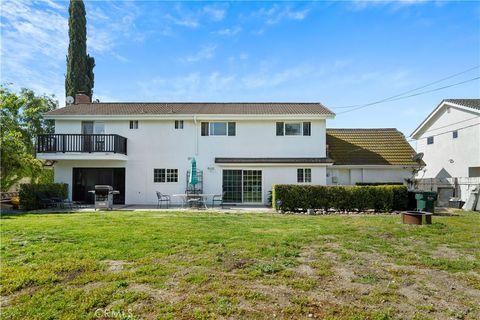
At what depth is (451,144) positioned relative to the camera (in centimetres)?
2491

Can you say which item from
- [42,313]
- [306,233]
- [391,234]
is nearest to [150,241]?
[42,313]

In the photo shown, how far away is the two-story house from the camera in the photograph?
19594mm

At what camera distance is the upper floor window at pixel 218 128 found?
20.3 m

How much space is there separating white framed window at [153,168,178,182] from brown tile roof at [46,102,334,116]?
3.69 metres

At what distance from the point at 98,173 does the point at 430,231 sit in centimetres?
1835

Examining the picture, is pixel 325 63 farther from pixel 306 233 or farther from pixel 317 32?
pixel 306 233

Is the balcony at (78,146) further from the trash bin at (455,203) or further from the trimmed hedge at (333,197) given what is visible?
the trash bin at (455,203)

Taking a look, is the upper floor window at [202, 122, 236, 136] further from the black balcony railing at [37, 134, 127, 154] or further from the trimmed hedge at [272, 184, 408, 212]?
the trimmed hedge at [272, 184, 408, 212]

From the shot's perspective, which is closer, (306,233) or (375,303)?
(375,303)

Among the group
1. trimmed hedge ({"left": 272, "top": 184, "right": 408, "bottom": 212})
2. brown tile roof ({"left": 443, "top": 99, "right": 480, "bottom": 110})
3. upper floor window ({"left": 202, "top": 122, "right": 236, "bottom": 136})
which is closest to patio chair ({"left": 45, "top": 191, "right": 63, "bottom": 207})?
upper floor window ({"left": 202, "top": 122, "right": 236, "bottom": 136})

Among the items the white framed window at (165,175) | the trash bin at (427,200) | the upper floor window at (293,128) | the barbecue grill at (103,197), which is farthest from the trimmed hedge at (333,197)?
the barbecue grill at (103,197)

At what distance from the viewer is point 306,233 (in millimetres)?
9156

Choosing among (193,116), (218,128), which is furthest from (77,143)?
(218,128)

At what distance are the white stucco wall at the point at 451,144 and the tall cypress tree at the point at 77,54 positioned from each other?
3490 centimetres
